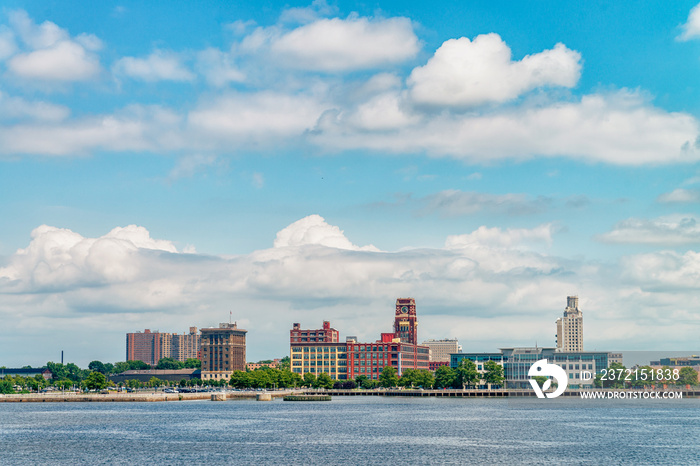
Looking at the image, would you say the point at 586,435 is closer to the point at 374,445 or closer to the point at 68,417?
the point at 374,445

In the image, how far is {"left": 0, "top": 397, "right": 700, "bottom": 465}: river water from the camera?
327ft

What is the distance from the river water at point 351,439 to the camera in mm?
99688

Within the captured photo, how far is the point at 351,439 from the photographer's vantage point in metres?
121

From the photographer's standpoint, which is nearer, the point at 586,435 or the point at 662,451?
the point at 662,451

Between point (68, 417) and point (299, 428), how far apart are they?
64.1 metres

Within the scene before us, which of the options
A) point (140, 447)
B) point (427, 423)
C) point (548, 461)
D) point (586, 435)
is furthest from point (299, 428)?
point (548, 461)

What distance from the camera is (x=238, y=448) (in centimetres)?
10900

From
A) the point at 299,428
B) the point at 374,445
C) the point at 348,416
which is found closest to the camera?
the point at 374,445

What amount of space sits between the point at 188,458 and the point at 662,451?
59.5 m

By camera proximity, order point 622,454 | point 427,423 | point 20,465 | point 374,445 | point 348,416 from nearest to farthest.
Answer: point 20,465 < point 622,454 < point 374,445 < point 427,423 < point 348,416

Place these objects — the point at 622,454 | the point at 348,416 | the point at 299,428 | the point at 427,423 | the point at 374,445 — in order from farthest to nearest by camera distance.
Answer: the point at 348,416, the point at 427,423, the point at 299,428, the point at 374,445, the point at 622,454

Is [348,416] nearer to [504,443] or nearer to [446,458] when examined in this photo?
[504,443]

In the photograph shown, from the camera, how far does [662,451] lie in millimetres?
108125

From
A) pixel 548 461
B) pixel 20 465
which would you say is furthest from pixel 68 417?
pixel 548 461
